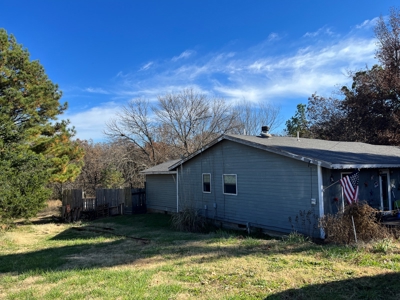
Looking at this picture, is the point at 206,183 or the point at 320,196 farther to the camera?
the point at 206,183

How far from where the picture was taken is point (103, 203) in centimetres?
1806

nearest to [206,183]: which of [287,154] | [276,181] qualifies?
[276,181]

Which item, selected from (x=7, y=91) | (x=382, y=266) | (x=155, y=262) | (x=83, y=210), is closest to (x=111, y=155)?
(x=83, y=210)

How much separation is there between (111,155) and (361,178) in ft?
63.8

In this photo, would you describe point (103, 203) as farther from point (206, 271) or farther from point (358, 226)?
point (358, 226)

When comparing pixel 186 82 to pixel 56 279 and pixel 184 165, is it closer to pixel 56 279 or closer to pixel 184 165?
Answer: pixel 184 165

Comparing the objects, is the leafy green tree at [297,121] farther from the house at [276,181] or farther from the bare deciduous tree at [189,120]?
the house at [276,181]

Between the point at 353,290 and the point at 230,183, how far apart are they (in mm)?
8160

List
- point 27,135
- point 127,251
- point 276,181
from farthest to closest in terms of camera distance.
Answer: point 27,135 < point 276,181 < point 127,251

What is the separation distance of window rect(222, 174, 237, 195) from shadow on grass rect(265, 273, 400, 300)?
759 centimetres

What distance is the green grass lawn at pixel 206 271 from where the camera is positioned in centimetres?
451

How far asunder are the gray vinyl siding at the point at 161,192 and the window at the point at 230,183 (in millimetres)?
4291

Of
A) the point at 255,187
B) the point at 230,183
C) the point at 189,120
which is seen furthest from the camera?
the point at 189,120

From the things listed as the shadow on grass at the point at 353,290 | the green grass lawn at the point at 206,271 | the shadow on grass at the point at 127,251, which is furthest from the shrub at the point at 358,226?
the shadow on grass at the point at 353,290
